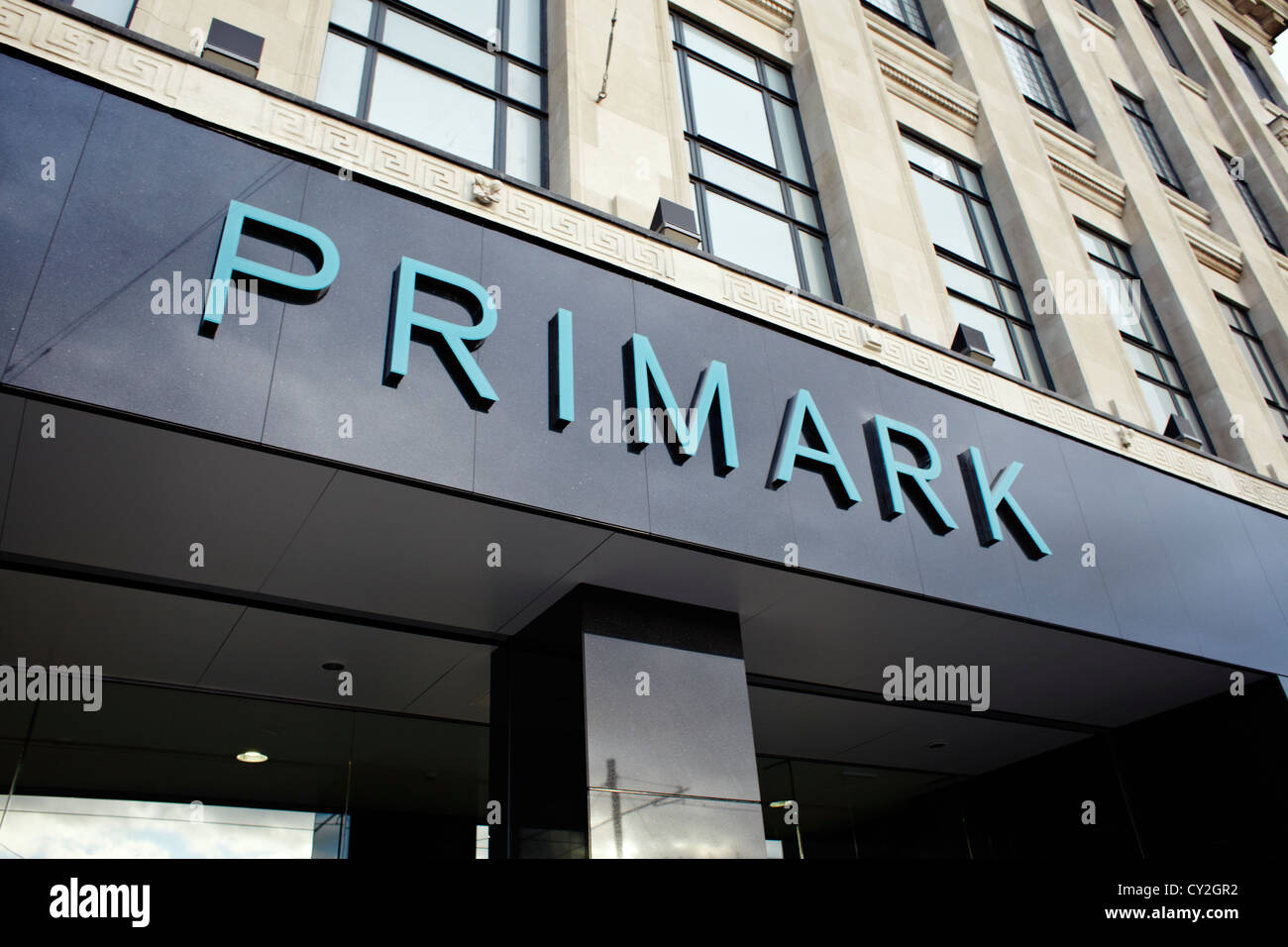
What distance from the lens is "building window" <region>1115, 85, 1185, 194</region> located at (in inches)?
759

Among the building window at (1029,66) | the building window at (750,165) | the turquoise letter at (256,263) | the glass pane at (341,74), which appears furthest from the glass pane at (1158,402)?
the turquoise letter at (256,263)

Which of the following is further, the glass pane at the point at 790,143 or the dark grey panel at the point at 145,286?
the glass pane at the point at 790,143

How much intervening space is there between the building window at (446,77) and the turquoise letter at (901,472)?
4.28 m

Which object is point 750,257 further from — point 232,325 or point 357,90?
point 232,325

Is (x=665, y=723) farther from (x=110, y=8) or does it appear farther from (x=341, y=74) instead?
(x=110, y=8)

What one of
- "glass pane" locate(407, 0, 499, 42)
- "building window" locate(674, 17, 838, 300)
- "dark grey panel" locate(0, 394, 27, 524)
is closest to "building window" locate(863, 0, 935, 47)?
"building window" locate(674, 17, 838, 300)

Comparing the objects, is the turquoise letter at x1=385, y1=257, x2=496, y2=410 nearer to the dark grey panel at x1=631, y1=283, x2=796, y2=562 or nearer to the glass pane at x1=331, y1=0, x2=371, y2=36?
the dark grey panel at x1=631, y1=283, x2=796, y2=562

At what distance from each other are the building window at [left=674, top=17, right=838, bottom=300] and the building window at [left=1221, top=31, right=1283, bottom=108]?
1871 cm

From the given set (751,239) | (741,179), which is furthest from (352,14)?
(751,239)

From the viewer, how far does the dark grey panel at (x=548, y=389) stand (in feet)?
21.0

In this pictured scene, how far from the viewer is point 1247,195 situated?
69.2ft

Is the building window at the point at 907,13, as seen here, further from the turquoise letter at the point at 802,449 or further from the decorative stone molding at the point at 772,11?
the turquoise letter at the point at 802,449

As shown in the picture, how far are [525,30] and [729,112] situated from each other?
9.32ft

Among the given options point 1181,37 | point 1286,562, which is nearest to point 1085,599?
point 1286,562
